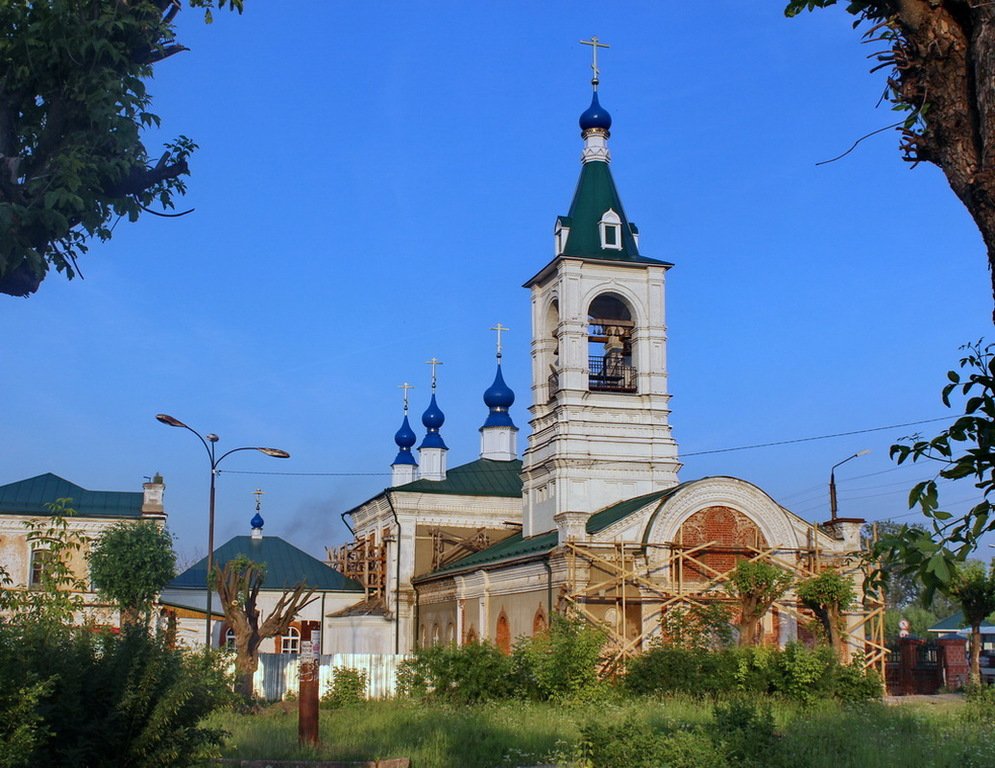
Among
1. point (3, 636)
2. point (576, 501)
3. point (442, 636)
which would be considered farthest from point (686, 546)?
point (3, 636)

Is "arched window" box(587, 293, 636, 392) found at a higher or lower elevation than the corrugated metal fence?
higher

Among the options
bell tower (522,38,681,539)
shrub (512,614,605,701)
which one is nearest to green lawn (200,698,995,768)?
shrub (512,614,605,701)

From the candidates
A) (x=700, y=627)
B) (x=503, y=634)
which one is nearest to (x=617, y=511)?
(x=503, y=634)

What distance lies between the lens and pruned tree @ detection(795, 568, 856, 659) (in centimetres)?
2757

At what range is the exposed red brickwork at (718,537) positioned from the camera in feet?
96.4

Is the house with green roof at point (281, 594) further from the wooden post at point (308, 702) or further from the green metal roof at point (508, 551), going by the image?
the wooden post at point (308, 702)

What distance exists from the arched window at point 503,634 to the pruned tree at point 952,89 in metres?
29.0

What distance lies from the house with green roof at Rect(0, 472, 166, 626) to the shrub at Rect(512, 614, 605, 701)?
61.2 ft

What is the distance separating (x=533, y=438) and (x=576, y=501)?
9.81ft

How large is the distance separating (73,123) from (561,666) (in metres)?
18.6

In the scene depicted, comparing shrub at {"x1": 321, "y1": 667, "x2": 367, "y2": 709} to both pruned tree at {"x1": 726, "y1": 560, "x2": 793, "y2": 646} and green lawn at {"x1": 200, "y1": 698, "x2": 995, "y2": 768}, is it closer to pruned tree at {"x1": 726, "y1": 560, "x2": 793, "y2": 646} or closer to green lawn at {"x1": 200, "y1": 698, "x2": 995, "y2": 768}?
green lawn at {"x1": 200, "y1": 698, "x2": 995, "y2": 768}

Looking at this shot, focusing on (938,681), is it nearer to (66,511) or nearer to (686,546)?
(686,546)

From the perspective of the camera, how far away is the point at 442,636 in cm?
3831

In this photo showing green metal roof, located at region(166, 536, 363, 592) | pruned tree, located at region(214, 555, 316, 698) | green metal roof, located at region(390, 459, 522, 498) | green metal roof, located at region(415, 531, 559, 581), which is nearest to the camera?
pruned tree, located at region(214, 555, 316, 698)
